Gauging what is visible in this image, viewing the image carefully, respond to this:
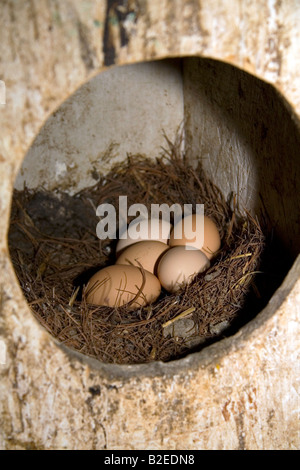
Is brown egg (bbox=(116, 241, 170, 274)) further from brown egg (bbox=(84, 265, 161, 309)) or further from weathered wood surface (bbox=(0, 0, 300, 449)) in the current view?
weathered wood surface (bbox=(0, 0, 300, 449))

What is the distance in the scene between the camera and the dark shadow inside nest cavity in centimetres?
151

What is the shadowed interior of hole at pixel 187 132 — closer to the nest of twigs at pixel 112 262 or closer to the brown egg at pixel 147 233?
the nest of twigs at pixel 112 262

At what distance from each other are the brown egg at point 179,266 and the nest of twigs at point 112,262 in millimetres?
36

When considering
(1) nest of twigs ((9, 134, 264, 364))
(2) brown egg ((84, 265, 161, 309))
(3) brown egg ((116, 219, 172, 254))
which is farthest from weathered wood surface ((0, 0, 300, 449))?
(3) brown egg ((116, 219, 172, 254))

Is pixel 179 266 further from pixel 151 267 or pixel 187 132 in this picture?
pixel 187 132

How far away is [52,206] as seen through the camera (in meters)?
2.16

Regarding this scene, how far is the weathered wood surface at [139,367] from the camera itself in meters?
1.06

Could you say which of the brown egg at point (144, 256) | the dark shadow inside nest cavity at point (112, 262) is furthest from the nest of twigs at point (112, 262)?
the brown egg at point (144, 256)

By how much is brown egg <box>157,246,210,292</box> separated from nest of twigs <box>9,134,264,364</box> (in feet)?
0.12

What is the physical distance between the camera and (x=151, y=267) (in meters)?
1.76

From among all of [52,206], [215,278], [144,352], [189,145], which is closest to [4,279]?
[144,352]

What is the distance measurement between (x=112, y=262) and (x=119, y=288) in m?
0.38

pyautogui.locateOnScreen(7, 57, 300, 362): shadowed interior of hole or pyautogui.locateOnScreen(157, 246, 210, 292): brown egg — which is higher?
pyautogui.locateOnScreen(7, 57, 300, 362): shadowed interior of hole
